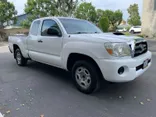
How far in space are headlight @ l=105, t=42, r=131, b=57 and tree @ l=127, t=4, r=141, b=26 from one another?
4837cm

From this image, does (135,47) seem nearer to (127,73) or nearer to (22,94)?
(127,73)

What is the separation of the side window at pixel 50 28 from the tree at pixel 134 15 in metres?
47.3

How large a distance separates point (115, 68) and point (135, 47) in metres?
0.73

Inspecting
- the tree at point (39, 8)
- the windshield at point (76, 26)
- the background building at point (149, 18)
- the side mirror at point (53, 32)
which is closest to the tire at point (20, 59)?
the side mirror at point (53, 32)

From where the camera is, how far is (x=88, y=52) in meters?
3.57

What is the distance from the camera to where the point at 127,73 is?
3.36 meters

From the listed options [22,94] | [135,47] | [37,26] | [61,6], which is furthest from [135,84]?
[61,6]

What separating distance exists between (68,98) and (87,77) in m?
0.61

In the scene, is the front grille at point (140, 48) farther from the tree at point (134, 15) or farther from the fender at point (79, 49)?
the tree at point (134, 15)

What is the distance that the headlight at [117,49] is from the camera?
3293 millimetres

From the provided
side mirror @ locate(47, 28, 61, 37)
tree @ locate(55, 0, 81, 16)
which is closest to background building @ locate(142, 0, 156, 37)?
tree @ locate(55, 0, 81, 16)

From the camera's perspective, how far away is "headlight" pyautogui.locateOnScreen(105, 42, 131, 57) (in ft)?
10.8

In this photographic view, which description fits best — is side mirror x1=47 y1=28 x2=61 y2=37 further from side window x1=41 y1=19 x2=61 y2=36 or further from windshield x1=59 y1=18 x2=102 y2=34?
windshield x1=59 y1=18 x2=102 y2=34

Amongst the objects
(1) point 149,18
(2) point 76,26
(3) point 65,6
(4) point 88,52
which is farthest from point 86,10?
(4) point 88,52
